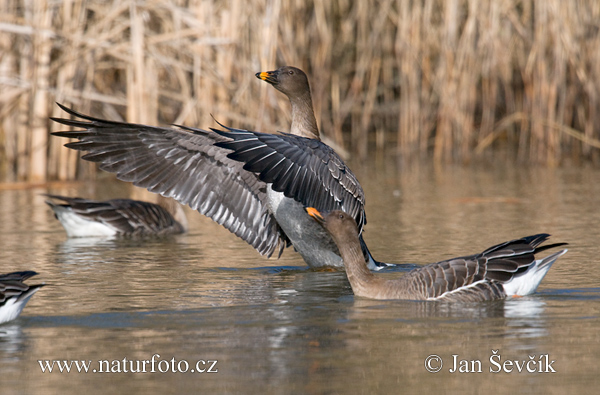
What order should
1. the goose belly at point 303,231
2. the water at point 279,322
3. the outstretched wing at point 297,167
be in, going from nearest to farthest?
the water at point 279,322 < the outstretched wing at point 297,167 < the goose belly at point 303,231

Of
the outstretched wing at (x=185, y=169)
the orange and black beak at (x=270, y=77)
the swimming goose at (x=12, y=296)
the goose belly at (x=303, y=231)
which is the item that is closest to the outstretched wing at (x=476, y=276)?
the goose belly at (x=303, y=231)

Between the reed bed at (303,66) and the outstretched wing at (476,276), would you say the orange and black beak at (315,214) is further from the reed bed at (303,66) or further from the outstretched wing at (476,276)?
the reed bed at (303,66)

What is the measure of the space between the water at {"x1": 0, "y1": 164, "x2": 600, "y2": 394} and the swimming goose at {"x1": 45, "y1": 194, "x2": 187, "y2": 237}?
244mm

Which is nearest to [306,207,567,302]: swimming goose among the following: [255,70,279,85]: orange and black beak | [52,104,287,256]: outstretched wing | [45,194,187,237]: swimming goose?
[52,104,287,256]: outstretched wing

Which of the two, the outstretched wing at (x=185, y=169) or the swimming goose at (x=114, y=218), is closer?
the outstretched wing at (x=185, y=169)

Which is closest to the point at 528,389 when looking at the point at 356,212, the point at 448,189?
the point at 356,212

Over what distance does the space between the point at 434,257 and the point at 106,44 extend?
23.7ft

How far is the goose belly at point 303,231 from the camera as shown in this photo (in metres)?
8.00

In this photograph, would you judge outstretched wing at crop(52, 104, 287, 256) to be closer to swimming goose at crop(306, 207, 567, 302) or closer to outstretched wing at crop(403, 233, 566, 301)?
swimming goose at crop(306, 207, 567, 302)

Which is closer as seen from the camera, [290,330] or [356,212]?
[290,330]

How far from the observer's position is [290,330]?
5.70 metres

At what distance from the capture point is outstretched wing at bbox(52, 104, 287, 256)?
824 centimetres

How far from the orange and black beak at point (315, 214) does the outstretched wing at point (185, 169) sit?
1.58m

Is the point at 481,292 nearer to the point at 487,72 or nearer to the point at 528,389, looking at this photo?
the point at 528,389
